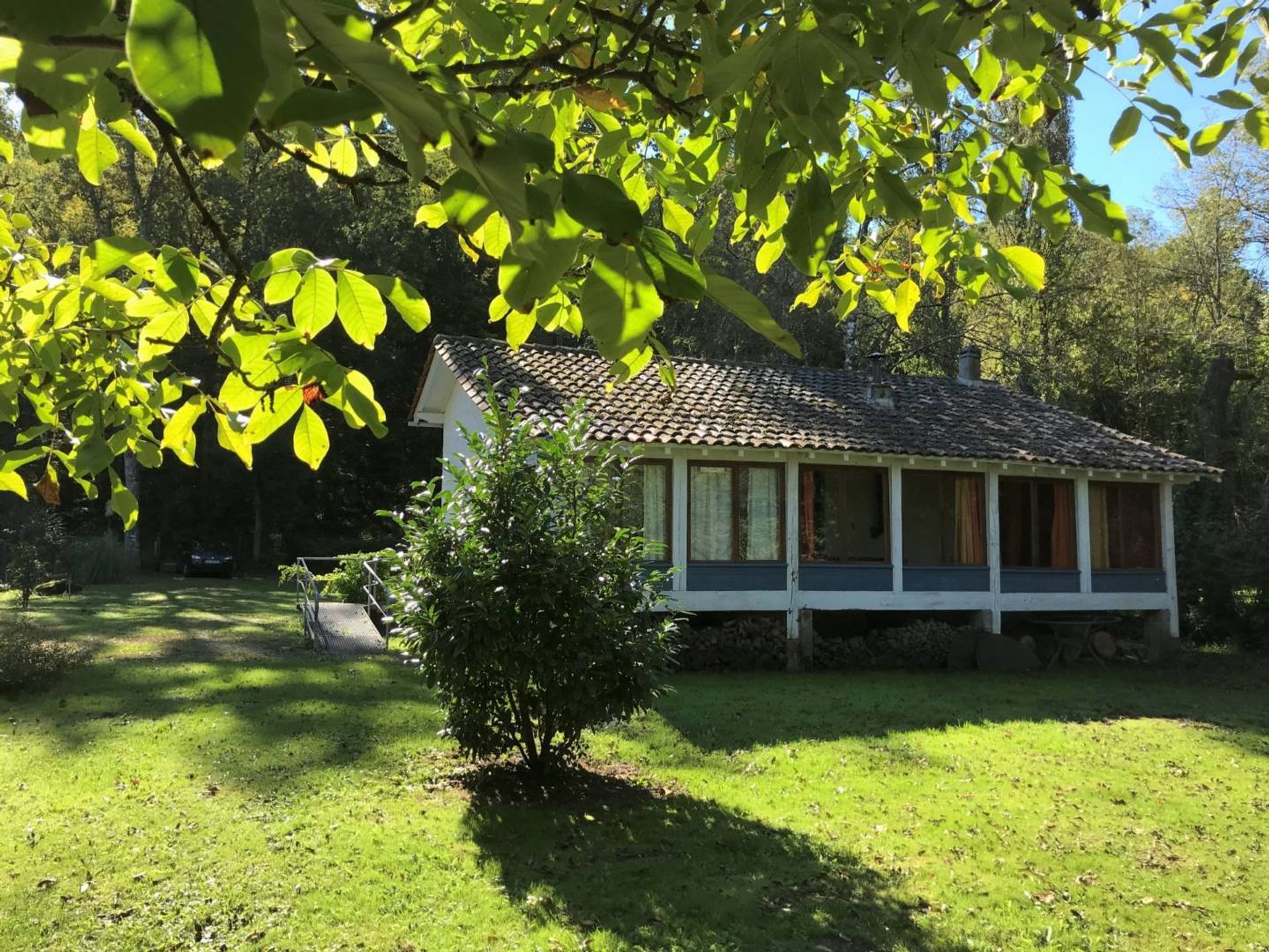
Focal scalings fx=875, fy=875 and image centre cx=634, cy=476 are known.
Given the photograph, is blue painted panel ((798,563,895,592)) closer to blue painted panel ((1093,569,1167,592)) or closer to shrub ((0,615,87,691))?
blue painted panel ((1093,569,1167,592))

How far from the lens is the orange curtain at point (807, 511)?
15.4 m

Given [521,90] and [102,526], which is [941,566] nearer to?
[521,90]

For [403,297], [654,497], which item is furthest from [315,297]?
[654,497]

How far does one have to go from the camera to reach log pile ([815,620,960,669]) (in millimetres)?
15312

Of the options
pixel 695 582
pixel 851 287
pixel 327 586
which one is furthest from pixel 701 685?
pixel 327 586

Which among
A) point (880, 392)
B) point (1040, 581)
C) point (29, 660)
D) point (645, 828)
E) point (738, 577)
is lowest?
point (645, 828)

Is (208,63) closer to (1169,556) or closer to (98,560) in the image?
(1169,556)

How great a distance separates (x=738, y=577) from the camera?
578 inches

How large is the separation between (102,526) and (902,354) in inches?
1277

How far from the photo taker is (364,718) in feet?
32.2

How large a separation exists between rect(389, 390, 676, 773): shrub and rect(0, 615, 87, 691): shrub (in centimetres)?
686

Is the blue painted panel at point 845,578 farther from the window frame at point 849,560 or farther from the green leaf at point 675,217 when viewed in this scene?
the green leaf at point 675,217

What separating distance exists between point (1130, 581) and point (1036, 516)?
7.41 ft

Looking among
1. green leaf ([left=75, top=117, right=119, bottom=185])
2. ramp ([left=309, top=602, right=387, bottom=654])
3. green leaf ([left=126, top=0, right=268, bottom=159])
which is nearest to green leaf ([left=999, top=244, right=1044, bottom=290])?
green leaf ([left=126, top=0, right=268, bottom=159])
